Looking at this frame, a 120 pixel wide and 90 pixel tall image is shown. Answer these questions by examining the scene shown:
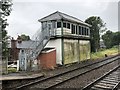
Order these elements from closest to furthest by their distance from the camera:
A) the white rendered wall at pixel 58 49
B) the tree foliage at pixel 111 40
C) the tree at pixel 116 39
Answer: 1. the white rendered wall at pixel 58 49
2. the tree at pixel 116 39
3. the tree foliage at pixel 111 40

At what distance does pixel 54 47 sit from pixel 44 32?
1995 mm

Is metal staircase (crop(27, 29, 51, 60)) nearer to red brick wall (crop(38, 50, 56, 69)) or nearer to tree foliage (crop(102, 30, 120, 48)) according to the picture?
red brick wall (crop(38, 50, 56, 69))

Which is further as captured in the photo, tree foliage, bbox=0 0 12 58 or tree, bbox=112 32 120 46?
tree, bbox=112 32 120 46

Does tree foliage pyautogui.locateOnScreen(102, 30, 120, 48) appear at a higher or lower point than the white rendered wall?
higher

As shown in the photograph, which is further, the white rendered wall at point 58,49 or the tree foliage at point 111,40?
the tree foliage at point 111,40

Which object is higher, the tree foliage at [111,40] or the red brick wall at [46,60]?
the tree foliage at [111,40]

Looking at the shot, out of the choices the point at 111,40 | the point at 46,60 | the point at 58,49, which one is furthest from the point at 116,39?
the point at 46,60

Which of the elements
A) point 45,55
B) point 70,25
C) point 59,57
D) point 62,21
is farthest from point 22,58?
point 70,25

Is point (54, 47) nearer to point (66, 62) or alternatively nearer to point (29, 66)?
point (66, 62)

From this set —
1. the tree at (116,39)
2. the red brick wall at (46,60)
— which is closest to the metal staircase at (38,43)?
the red brick wall at (46,60)

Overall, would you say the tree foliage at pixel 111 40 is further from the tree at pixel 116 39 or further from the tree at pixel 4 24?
the tree at pixel 4 24

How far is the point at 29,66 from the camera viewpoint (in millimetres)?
18484

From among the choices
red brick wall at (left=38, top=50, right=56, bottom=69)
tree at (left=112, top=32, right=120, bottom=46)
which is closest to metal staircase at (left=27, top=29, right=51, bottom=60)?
red brick wall at (left=38, top=50, right=56, bottom=69)

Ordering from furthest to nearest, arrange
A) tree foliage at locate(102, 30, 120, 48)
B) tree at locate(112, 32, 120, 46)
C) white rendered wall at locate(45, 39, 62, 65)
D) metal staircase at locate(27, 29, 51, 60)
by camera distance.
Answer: tree foliage at locate(102, 30, 120, 48) < tree at locate(112, 32, 120, 46) < white rendered wall at locate(45, 39, 62, 65) < metal staircase at locate(27, 29, 51, 60)
